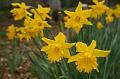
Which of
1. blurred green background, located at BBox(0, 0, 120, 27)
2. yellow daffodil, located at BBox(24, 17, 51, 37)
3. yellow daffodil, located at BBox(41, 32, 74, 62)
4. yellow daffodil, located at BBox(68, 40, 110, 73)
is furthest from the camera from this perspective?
Answer: blurred green background, located at BBox(0, 0, 120, 27)

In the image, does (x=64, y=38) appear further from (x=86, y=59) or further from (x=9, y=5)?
(x=9, y=5)

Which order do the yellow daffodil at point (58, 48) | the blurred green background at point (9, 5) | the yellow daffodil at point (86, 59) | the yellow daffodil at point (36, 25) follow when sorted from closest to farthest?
1. the yellow daffodil at point (86, 59)
2. the yellow daffodil at point (58, 48)
3. the yellow daffodil at point (36, 25)
4. the blurred green background at point (9, 5)

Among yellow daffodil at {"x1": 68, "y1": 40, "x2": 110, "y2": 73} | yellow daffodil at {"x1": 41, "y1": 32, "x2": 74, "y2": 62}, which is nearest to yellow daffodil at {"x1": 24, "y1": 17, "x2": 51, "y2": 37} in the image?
yellow daffodil at {"x1": 41, "y1": 32, "x2": 74, "y2": 62}

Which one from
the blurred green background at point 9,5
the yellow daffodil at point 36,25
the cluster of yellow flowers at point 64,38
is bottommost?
the blurred green background at point 9,5

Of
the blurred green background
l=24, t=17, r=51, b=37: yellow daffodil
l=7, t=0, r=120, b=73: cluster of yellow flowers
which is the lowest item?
the blurred green background

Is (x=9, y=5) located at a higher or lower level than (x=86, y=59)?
lower

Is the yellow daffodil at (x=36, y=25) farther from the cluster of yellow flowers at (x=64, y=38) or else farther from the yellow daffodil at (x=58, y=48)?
the yellow daffodil at (x=58, y=48)

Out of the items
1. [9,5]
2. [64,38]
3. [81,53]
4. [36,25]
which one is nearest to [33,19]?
[36,25]

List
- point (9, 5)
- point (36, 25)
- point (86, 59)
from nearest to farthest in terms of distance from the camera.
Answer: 1. point (86, 59)
2. point (36, 25)
3. point (9, 5)

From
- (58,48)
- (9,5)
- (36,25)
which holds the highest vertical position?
(58,48)

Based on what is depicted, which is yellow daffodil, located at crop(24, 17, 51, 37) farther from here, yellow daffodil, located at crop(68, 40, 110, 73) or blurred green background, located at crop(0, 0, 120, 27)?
blurred green background, located at crop(0, 0, 120, 27)

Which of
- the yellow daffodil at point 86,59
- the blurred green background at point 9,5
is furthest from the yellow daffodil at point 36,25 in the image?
the blurred green background at point 9,5
